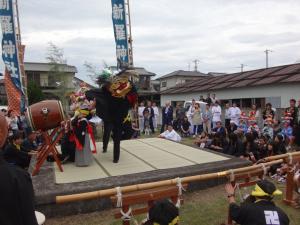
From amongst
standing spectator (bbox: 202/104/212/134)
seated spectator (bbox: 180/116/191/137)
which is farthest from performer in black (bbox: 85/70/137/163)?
seated spectator (bbox: 180/116/191/137)

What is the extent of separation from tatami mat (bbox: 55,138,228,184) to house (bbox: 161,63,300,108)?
24.5ft

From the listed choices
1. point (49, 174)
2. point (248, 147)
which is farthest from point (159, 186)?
point (248, 147)

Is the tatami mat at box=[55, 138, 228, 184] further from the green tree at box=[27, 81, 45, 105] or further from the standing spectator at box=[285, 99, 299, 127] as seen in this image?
the green tree at box=[27, 81, 45, 105]

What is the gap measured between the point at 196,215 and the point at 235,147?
3.51 meters

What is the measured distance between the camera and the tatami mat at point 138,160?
5.36 metres

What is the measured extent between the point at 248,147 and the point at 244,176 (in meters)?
3.82

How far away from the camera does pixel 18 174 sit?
173 cm

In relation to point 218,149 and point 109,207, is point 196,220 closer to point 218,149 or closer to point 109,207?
point 109,207

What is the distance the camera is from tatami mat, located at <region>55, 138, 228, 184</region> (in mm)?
5359

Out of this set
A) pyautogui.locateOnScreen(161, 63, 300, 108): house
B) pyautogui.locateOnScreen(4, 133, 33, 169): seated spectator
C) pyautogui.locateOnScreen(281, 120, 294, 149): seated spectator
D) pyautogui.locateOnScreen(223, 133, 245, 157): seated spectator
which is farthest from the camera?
pyautogui.locateOnScreen(161, 63, 300, 108): house

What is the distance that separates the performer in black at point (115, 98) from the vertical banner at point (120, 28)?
229 inches

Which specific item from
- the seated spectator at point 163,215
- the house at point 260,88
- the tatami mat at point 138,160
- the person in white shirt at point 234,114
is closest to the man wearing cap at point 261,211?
the seated spectator at point 163,215

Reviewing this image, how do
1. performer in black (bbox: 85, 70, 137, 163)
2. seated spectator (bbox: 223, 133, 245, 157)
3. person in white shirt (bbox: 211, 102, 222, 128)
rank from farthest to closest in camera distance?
1. person in white shirt (bbox: 211, 102, 222, 128)
2. seated spectator (bbox: 223, 133, 245, 157)
3. performer in black (bbox: 85, 70, 137, 163)

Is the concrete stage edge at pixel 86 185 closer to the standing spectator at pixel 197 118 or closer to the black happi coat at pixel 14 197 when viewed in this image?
the black happi coat at pixel 14 197
